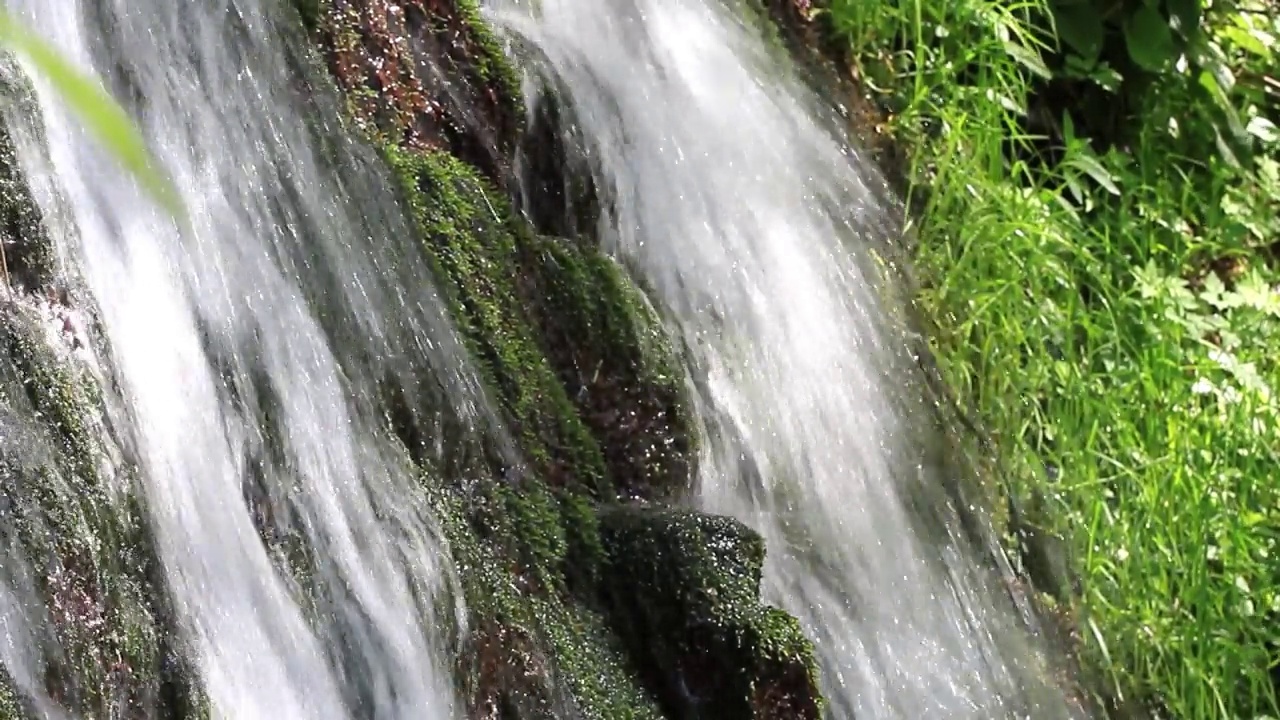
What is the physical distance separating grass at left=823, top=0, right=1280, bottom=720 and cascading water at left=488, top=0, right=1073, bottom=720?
370mm

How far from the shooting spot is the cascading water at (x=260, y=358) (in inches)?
61.4

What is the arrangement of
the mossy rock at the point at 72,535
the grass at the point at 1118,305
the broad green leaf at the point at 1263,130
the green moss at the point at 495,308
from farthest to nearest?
the broad green leaf at the point at 1263,130 < the grass at the point at 1118,305 < the green moss at the point at 495,308 < the mossy rock at the point at 72,535

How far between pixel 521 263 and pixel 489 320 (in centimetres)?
24

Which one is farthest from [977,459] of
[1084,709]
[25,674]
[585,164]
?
[25,674]

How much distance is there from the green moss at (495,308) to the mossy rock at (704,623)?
0.20 meters

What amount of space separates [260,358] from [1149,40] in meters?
3.25

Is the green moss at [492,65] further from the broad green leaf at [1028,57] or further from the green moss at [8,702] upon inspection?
the broad green leaf at [1028,57]

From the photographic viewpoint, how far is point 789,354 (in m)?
2.87

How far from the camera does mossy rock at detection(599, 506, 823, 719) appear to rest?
6.48 feet

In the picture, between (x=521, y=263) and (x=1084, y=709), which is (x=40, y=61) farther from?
(x=1084, y=709)

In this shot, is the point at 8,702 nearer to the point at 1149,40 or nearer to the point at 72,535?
the point at 72,535

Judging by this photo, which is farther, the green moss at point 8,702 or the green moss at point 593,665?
the green moss at point 593,665

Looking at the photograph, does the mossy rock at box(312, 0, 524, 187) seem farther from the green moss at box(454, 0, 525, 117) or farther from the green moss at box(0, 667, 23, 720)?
the green moss at box(0, 667, 23, 720)

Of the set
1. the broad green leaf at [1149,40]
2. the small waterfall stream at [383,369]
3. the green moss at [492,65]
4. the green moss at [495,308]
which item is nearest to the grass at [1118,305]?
the broad green leaf at [1149,40]
